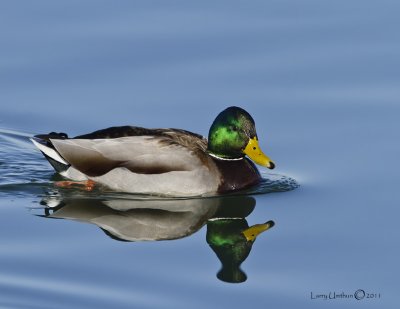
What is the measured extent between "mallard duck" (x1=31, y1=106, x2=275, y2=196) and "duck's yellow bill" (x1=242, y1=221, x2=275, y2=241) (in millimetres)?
1294

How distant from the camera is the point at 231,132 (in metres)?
15.4

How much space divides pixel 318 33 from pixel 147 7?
2686 millimetres

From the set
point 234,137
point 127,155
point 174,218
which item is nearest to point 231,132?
point 234,137

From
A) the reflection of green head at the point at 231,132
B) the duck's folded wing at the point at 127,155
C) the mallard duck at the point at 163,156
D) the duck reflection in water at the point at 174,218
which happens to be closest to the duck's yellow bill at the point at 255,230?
the duck reflection in water at the point at 174,218

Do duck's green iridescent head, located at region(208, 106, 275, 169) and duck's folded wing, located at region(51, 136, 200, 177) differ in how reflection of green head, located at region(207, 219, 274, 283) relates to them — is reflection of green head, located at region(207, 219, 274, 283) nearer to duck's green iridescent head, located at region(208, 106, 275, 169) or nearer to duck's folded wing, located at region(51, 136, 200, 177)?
duck's folded wing, located at region(51, 136, 200, 177)

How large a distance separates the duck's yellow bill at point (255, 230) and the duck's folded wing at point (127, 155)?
158 cm

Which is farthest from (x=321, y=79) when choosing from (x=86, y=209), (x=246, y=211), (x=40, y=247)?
(x=40, y=247)

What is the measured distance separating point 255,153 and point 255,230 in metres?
1.77

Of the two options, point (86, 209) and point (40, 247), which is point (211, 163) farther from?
point (40, 247)

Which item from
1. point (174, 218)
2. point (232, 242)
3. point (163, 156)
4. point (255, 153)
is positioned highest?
point (255, 153)

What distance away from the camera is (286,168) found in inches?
610

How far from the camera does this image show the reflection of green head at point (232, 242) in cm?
1246

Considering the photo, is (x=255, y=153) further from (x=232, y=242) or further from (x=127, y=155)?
(x=232, y=242)

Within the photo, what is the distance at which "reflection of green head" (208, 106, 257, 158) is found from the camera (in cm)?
1525
